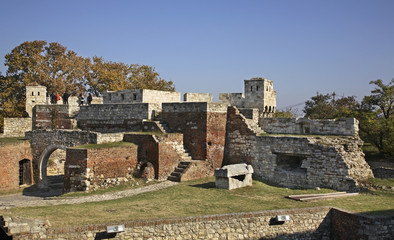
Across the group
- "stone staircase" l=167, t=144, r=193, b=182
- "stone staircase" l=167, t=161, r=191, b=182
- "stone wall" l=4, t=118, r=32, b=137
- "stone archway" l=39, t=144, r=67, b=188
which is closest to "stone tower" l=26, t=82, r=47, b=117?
"stone wall" l=4, t=118, r=32, b=137

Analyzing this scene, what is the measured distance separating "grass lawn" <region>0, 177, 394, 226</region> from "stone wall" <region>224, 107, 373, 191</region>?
0.90 meters

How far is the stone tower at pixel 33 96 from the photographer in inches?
1215

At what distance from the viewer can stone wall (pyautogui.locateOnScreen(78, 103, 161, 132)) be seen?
70.4 feet

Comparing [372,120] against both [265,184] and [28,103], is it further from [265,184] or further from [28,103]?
[28,103]

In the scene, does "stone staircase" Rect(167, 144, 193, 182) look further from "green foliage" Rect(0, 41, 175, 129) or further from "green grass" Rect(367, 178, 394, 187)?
"green foliage" Rect(0, 41, 175, 129)

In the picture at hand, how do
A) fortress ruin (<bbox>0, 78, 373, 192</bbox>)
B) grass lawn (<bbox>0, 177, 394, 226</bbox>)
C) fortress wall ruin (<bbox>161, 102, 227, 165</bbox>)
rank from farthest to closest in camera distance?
fortress wall ruin (<bbox>161, 102, 227, 165</bbox>)
fortress ruin (<bbox>0, 78, 373, 192</bbox>)
grass lawn (<bbox>0, 177, 394, 226</bbox>)

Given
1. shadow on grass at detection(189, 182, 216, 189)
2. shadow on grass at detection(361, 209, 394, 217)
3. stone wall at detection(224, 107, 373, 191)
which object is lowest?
shadow on grass at detection(361, 209, 394, 217)

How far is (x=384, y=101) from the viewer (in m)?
28.7

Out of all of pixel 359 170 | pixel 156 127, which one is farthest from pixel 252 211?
pixel 156 127

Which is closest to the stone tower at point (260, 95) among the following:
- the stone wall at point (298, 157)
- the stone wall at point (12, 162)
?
the stone wall at point (298, 157)

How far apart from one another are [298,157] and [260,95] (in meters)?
5.92

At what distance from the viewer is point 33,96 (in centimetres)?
3106

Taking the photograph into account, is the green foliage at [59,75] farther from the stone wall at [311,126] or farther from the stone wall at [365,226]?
the stone wall at [365,226]

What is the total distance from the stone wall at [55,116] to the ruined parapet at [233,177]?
484 inches
